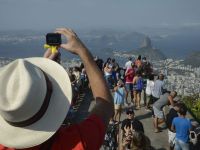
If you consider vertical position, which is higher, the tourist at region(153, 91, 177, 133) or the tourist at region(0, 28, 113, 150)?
the tourist at region(0, 28, 113, 150)

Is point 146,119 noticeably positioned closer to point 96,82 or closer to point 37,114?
point 96,82

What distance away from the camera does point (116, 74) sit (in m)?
17.3

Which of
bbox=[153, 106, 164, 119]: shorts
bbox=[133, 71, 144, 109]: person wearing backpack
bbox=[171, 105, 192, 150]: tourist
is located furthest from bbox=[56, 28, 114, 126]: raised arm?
bbox=[133, 71, 144, 109]: person wearing backpack

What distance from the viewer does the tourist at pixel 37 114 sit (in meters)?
1.91

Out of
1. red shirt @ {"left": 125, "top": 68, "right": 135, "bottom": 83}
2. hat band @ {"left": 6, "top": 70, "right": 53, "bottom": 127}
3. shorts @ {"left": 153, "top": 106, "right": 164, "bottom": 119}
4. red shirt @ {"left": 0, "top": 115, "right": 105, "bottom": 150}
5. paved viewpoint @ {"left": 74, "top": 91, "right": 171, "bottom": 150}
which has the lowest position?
paved viewpoint @ {"left": 74, "top": 91, "right": 171, "bottom": 150}

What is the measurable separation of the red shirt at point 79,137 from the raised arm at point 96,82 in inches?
5.8

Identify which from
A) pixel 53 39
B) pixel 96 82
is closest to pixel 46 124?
pixel 96 82

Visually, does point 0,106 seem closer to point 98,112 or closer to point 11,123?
point 11,123

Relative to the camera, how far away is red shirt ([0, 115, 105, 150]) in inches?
76.0

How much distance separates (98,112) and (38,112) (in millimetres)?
349

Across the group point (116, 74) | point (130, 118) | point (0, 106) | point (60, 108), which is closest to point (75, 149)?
point (60, 108)

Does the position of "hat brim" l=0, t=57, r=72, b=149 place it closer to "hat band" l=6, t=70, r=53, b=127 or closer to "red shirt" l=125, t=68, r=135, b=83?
"hat band" l=6, t=70, r=53, b=127

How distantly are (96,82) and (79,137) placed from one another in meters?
0.42

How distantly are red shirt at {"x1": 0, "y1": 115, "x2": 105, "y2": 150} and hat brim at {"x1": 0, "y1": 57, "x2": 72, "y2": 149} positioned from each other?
46mm
